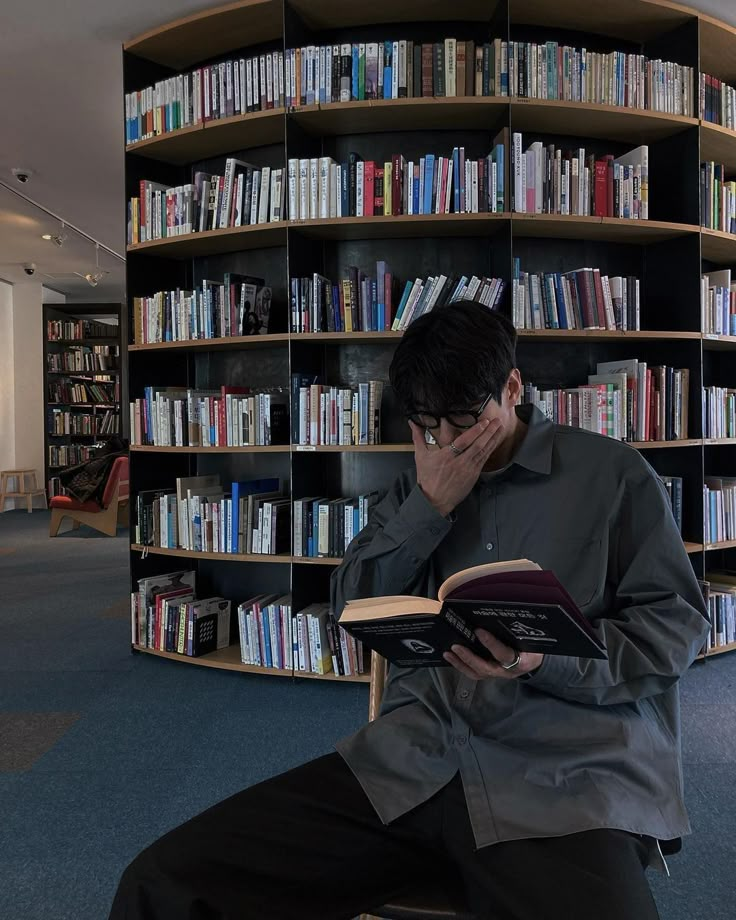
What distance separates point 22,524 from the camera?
312 inches

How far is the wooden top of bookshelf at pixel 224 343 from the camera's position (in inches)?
116

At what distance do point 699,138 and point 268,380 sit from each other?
2.25 metres

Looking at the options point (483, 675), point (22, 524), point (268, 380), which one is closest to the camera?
point (483, 675)

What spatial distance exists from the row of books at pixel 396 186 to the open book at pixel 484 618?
2.27 meters

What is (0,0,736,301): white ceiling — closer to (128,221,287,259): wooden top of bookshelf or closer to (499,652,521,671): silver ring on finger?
(128,221,287,259): wooden top of bookshelf

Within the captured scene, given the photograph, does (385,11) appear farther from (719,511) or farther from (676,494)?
(719,511)

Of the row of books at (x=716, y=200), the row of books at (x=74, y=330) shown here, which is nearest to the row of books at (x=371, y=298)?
the row of books at (x=716, y=200)

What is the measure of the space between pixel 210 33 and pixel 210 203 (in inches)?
32.5

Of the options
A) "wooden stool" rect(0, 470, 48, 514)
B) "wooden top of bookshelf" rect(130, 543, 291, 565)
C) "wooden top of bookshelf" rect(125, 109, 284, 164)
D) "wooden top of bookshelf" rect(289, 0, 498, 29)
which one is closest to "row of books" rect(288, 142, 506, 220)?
"wooden top of bookshelf" rect(125, 109, 284, 164)

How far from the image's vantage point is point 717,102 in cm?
325

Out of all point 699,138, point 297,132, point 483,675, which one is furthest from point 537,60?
point 483,675

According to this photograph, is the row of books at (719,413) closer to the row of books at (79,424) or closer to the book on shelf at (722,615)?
the book on shelf at (722,615)

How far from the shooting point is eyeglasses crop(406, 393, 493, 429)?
123 centimetres

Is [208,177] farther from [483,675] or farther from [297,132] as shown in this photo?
[483,675]
